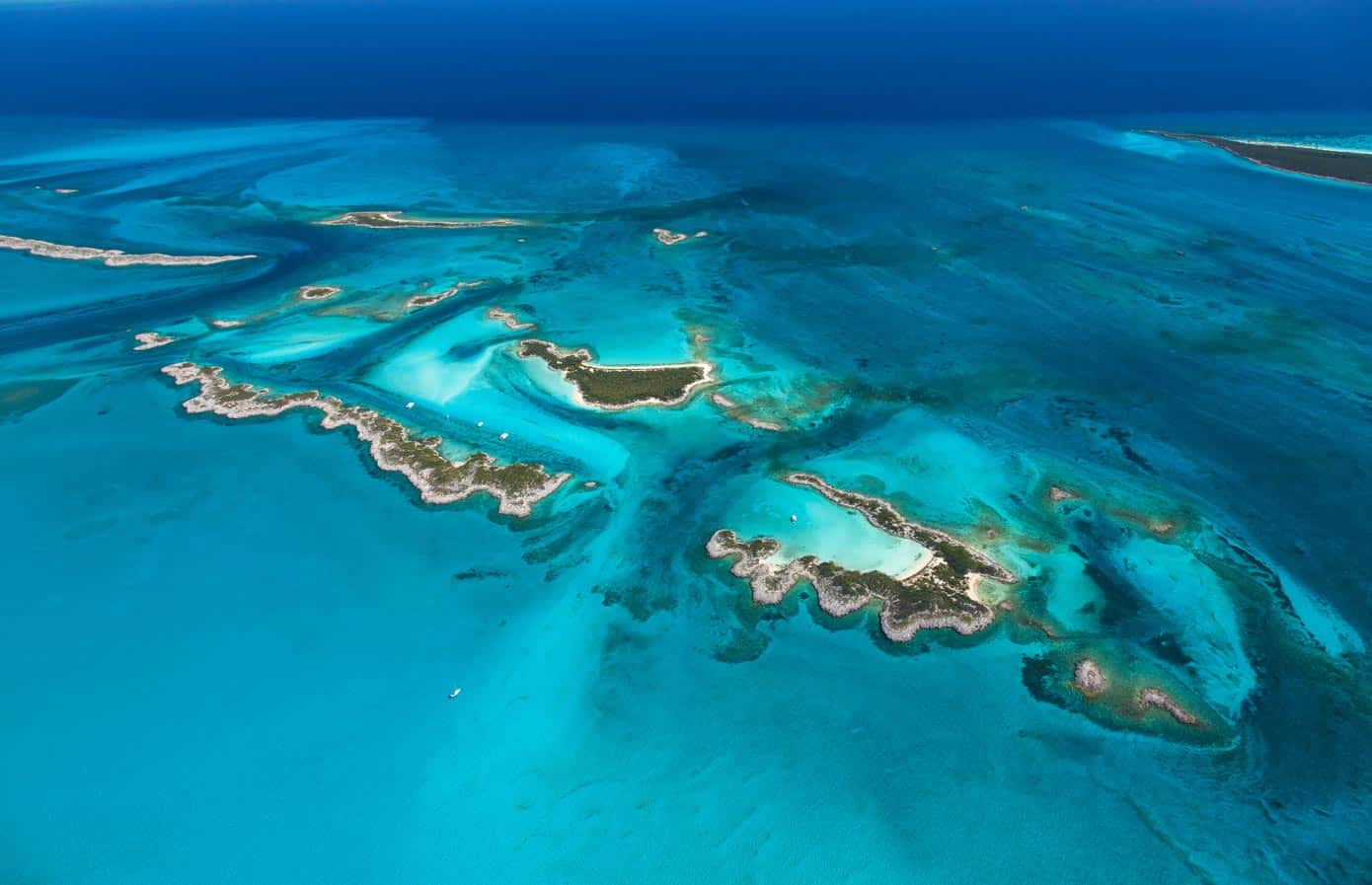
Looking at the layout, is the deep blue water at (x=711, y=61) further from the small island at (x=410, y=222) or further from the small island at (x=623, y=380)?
the small island at (x=623, y=380)

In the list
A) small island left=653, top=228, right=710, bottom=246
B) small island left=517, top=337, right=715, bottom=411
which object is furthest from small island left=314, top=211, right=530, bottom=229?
small island left=517, top=337, right=715, bottom=411

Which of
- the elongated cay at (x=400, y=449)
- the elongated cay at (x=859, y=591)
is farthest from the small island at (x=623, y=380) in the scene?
the elongated cay at (x=859, y=591)

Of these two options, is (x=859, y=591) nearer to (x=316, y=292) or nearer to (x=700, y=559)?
(x=700, y=559)

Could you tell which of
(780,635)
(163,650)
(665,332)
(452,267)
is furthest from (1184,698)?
(452,267)

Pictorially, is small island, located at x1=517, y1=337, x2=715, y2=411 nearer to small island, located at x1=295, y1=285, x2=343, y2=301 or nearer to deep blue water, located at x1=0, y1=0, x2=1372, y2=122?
small island, located at x1=295, y1=285, x2=343, y2=301

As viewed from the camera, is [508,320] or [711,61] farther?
[711,61]

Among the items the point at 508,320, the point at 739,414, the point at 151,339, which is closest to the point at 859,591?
the point at 739,414

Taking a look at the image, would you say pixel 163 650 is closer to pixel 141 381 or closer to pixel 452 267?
pixel 141 381
